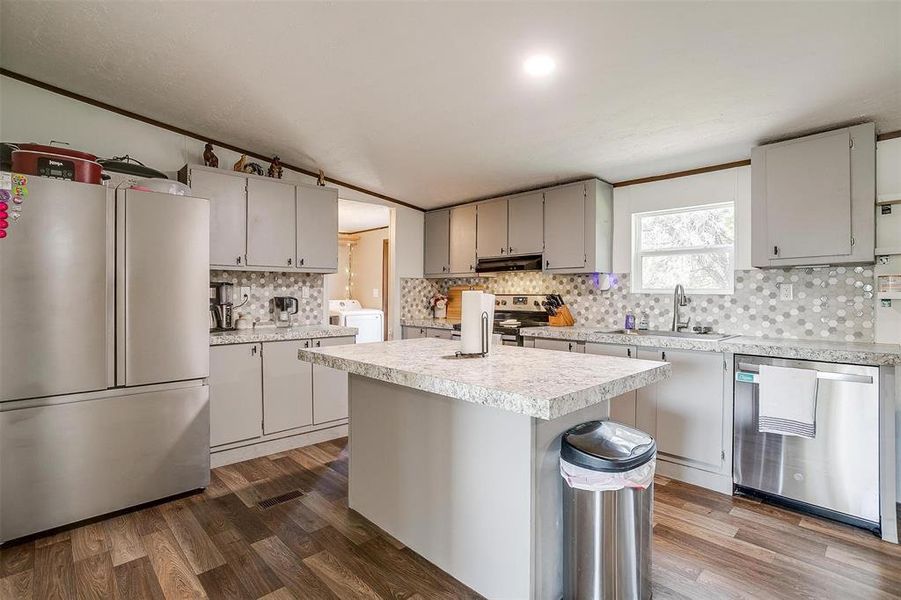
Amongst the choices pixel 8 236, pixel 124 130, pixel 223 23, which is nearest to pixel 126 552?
pixel 8 236

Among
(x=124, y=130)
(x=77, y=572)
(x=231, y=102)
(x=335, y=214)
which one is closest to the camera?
(x=77, y=572)

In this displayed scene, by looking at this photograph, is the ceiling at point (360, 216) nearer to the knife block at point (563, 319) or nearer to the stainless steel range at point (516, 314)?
the stainless steel range at point (516, 314)

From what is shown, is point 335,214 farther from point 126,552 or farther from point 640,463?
point 640,463

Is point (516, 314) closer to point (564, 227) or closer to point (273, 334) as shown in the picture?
point (564, 227)

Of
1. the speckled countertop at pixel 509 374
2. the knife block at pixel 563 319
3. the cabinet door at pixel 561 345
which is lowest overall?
the cabinet door at pixel 561 345

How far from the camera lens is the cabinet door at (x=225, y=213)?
3.41 m

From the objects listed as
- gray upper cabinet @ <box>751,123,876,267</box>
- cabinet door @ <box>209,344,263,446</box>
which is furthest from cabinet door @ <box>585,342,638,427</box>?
cabinet door @ <box>209,344,263,446</box>

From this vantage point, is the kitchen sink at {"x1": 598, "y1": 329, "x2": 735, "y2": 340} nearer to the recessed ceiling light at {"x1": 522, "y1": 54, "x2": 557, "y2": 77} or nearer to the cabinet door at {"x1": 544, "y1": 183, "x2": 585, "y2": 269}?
the cabinet door at {"x1": 544, "y1": 183, "x2": 585, "y2": 269}

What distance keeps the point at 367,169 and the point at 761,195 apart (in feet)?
10.5

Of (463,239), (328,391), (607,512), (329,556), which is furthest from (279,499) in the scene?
(463,239)

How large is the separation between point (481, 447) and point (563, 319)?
2.68m

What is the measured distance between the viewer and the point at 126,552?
2160mm

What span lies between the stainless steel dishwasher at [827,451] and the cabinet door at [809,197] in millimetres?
790

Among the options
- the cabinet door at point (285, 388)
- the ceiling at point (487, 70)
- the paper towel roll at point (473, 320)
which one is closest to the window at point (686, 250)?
the ceiling at point (487, 70)
